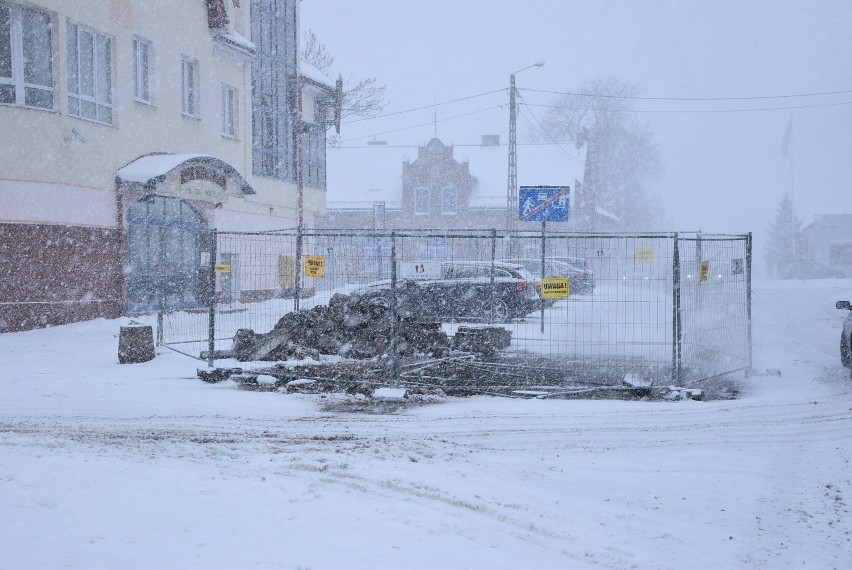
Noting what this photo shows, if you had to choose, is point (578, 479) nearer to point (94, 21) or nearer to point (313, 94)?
Answer: point (94, 21)

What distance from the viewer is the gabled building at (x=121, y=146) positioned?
15.8 m

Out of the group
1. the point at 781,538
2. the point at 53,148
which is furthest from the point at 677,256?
the point at 53,148

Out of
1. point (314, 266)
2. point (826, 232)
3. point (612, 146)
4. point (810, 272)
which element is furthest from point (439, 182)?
point (826, 232)

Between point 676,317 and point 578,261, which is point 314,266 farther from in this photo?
point 676,317

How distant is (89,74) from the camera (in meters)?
17.5

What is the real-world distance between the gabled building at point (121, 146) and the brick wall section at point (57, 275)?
3cm

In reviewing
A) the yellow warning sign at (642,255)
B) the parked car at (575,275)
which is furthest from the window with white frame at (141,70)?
the yellow warning sign at (642,255)

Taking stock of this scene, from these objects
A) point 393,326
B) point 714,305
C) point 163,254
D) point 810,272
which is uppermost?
point 163,254

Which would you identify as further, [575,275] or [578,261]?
[578,261]

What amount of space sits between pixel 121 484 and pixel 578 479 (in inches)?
131

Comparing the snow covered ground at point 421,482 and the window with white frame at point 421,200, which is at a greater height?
the window with white frame at point 421,200

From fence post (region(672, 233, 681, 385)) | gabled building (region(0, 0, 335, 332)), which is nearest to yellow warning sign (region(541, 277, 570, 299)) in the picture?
fence post (region(672, 233, 681, 385))

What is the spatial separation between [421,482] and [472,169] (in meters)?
47.0

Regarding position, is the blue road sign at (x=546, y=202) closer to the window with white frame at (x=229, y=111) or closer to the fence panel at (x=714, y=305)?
the fence panel at (x=714, y=305)
